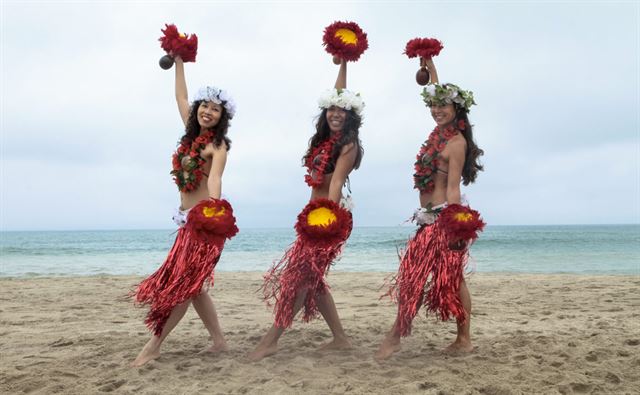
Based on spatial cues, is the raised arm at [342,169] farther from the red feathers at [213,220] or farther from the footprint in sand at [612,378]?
the footprint in sand at [612,378]

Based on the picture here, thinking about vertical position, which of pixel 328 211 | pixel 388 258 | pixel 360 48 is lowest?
pixel 388 258

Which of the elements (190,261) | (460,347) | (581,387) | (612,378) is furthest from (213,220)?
(612,378)

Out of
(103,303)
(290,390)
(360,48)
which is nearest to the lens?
(290,390)

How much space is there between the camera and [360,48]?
349 centimetres

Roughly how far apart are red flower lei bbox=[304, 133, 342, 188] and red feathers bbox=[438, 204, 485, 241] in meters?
0.74

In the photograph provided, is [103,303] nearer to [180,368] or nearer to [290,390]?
[180,368]

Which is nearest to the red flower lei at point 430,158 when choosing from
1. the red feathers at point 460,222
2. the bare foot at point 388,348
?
the red feathers at point 460,222

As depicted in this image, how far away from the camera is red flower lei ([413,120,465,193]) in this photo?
10.6ft

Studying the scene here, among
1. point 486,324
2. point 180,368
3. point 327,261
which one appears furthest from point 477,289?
point 180,368

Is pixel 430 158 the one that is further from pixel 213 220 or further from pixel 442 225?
pixel 213 220

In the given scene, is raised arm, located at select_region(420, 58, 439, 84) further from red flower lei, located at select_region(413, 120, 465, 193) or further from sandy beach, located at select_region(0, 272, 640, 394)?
sandy beach, located at select_region(0, 272, 640, 394)

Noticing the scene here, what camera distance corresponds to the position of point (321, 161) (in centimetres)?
322

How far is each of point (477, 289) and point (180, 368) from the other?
16.6 feet

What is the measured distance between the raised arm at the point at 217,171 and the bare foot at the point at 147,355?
3.20 ft
